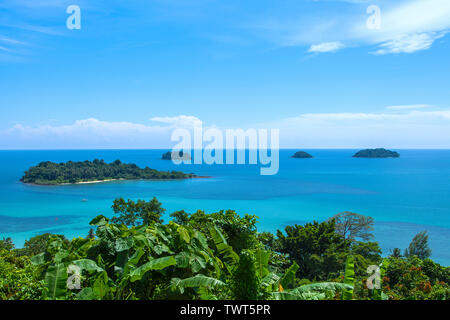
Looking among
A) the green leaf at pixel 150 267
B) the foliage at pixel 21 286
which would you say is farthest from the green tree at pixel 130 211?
the green leaf at pixel 150 267

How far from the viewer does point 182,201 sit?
63.1 meters

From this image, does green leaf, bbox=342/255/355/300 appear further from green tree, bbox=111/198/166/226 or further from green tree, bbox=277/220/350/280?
green tree, bbox=111/198/166/226

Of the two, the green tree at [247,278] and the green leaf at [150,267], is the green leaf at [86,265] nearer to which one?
the green leaf at [150,267]

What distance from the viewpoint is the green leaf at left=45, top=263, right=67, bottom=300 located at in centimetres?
421

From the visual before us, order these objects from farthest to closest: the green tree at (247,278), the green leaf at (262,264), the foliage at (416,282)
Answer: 1. the foliage at (416,282)
2. the green leaf at (262,264)
3. the green tree at (247,278)

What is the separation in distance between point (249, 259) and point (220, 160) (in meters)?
180

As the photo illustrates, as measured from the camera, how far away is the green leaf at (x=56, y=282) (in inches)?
166

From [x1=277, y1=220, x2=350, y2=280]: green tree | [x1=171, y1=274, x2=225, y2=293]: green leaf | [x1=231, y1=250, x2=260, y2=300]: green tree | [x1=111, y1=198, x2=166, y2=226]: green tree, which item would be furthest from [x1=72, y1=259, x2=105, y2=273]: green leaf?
[x1=111, y1=198, x2=166, y2=226]: green tree

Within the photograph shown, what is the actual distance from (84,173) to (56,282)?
97507 millimetres

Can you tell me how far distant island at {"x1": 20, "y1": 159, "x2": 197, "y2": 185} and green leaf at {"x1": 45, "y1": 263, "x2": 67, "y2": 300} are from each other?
92.6m

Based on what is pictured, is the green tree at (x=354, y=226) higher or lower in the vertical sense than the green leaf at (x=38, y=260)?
lower

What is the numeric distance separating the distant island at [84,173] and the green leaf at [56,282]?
3645 inches

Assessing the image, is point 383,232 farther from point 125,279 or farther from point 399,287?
point 125,279
